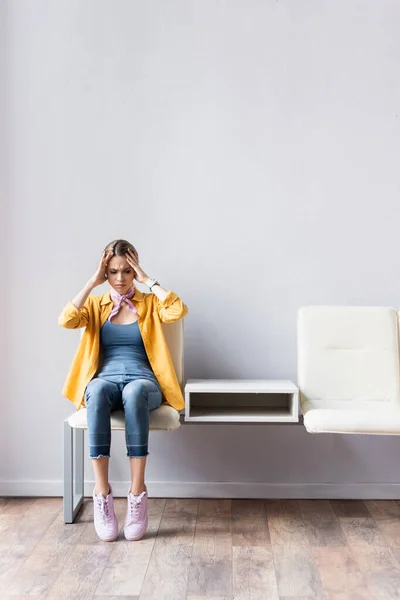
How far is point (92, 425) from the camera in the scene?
252cm

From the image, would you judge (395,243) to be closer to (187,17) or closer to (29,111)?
(187,17)

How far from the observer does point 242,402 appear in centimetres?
305

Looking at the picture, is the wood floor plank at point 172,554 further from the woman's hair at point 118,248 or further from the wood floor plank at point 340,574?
the woman's hair at point 118,248

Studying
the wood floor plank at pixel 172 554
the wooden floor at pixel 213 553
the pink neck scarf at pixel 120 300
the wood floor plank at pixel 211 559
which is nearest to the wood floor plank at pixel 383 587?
the wooden floor at pixel 213 553

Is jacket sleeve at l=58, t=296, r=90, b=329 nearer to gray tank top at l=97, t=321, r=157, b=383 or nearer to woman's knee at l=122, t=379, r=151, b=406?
gray tank top at l=97, t=321, r=157, b=383

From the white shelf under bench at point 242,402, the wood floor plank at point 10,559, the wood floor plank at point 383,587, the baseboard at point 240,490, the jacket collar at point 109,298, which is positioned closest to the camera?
the wood floor plank at point 383,587

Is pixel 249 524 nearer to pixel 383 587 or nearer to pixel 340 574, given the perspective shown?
pixel 340 574

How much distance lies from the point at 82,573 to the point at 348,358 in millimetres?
1442

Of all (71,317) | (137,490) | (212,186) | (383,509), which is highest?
(212,186)

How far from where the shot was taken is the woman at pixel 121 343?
2574 millimetres

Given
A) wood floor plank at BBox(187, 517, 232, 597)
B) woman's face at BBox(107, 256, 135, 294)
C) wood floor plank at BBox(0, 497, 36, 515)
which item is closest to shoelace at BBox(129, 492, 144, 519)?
wood floor plank at BBox(187, 517, 232, 597)

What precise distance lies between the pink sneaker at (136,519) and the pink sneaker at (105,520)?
0.17 feet

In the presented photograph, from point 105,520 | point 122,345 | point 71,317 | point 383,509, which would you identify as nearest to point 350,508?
point 383,509

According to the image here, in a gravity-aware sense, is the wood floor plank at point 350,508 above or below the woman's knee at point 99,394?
below
